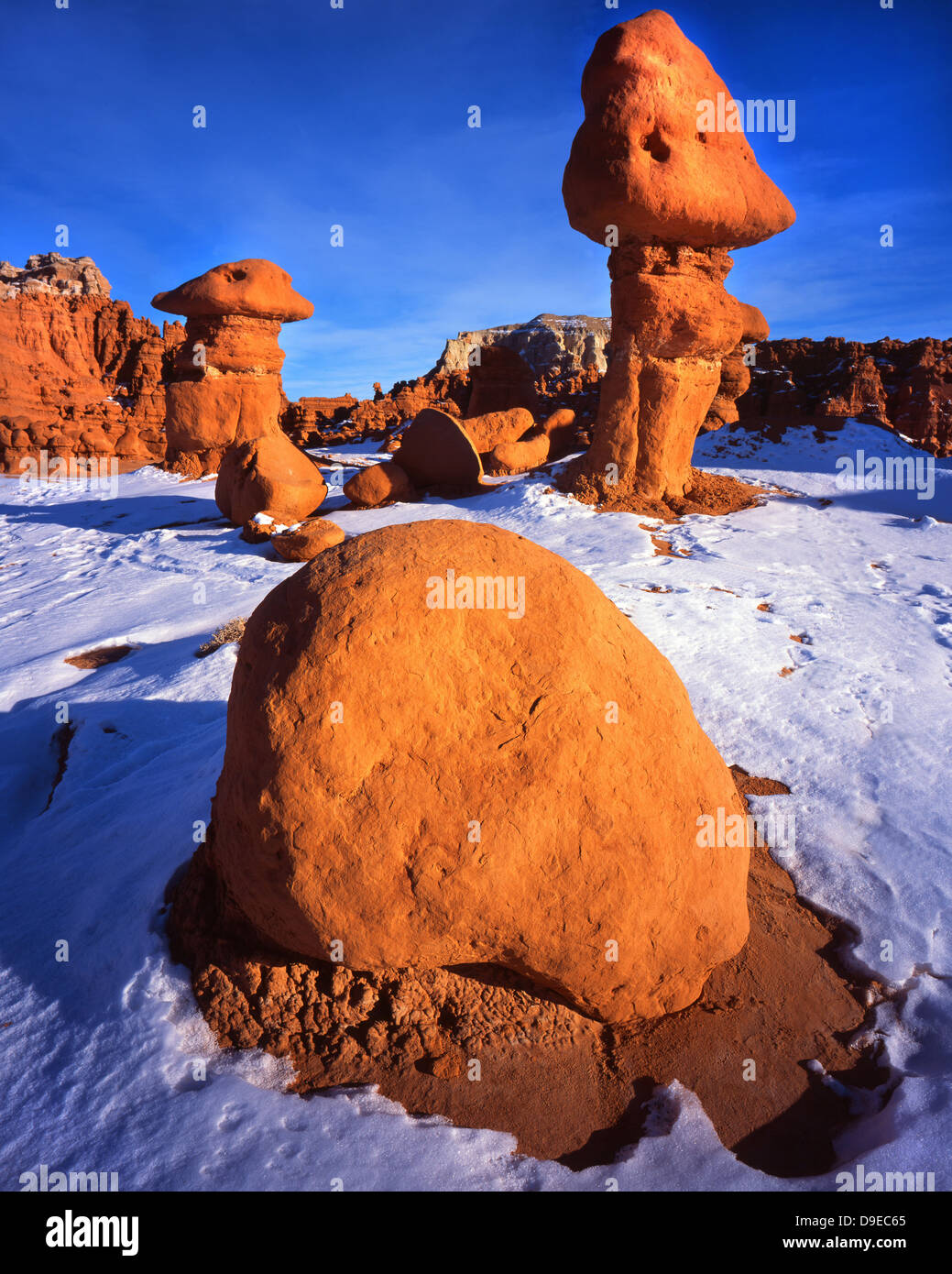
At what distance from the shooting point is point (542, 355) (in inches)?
1462

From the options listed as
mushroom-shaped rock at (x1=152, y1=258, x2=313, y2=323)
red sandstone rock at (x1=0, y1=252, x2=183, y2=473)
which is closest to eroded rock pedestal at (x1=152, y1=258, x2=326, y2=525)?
mushroom-shaped rock at (x1=152, y1=258, x2=313, y2=323)

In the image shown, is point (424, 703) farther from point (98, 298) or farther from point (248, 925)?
point (98, 298)

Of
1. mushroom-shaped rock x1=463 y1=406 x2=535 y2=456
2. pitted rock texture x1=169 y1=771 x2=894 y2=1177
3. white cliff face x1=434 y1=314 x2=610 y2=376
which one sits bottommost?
pitted rock texture x1=169 y1=771 x2=894 y2=1177

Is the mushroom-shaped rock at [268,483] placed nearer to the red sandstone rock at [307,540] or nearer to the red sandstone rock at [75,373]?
the red sandstone rock at [307,540]

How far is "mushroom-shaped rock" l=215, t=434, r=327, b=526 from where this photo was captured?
8836mm

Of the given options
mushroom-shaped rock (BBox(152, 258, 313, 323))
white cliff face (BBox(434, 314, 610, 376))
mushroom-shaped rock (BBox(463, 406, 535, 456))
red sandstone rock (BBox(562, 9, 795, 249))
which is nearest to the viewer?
red sandstone rock (BBox(562, 9, 795, 249))

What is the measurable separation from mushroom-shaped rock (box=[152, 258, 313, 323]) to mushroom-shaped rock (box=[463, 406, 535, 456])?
4.17 meters

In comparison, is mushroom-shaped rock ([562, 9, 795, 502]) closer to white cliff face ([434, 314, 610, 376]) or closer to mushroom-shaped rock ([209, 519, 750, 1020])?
mushroom-shaped rock ([209, 519, 750, 1020])

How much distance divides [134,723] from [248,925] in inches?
94.8

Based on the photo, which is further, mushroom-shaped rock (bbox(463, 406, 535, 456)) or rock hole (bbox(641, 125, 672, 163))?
mushroom-shaped rock (bbox(463, 406, 535, 456))

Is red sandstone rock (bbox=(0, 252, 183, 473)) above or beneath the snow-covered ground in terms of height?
above

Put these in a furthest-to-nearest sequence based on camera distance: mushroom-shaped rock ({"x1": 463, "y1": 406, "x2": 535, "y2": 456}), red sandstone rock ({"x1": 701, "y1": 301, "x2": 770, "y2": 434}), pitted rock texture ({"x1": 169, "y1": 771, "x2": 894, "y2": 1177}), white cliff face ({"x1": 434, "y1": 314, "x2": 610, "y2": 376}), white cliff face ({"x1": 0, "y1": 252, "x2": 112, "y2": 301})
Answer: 1. white cliff face ({"x1": 434, "y1": 314, "x2": 610, "y2": 376})
2. white cliff face ({"x1": 0, "y1": 252, "x2": 112, "y2": 301})
3. red sandstone rock ({"x1": 701, "y1": 301, "x2": 770, "y2": 434})
4. mushroom-shaped rock ({"x1": 463, "y1": 406, "x2": 535, "y2": 456})
5. pitted rock texture ({"x1": 169, "y1": 771, "x2": 894, "y2": 1177})
